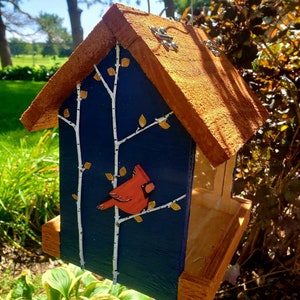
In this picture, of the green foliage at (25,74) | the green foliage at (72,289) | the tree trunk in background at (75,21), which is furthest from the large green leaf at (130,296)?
the green foliage at (25,74)

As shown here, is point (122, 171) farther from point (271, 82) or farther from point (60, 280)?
point (271, 82)

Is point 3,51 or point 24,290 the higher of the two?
point 3,51

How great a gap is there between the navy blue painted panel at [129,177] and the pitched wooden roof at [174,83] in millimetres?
50

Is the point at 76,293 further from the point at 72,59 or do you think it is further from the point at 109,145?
the point at 72,59

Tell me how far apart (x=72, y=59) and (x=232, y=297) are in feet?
5.26

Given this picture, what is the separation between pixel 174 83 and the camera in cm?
69

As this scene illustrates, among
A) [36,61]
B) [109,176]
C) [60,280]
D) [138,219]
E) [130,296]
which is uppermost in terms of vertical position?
[36,61]

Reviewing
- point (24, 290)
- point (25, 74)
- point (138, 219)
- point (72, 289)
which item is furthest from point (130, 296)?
point (25, 74)

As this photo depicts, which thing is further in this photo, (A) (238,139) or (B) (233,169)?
(B) (233,169)

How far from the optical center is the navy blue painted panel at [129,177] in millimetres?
777

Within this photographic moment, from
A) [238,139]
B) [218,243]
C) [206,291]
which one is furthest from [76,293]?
[238,139]

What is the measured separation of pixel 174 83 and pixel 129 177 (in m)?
0.27

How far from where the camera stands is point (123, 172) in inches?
33.0

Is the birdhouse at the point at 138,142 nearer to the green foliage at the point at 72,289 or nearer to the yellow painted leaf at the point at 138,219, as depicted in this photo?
the yellow painted leaf at the point at 138,219
